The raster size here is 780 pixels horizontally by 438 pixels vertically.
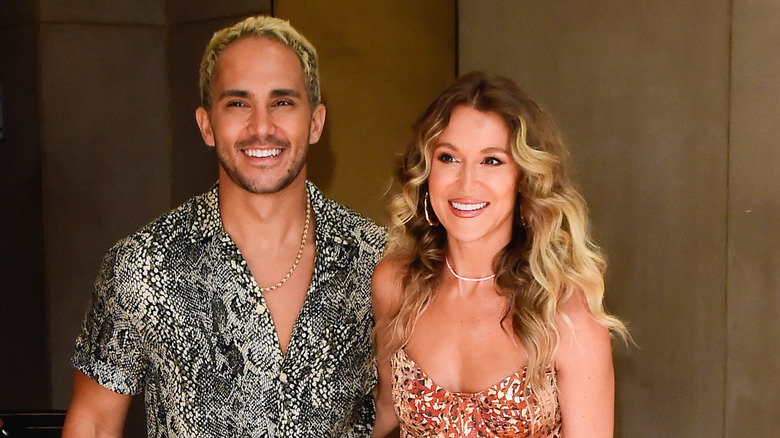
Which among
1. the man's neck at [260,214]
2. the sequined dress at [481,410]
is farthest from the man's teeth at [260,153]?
the sequined dress at [481,410]

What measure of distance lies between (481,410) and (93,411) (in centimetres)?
A: 108

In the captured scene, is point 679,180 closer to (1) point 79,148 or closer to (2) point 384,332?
(2) point 384,332

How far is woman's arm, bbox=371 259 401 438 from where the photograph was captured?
262 centimetres

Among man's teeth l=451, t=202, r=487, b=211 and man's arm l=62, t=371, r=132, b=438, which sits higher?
man's teeth l=451, t=202, r=487, b=211

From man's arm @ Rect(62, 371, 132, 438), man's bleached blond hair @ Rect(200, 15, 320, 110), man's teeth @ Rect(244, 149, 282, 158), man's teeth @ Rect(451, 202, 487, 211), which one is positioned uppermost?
man's bleached blond hair @ Rect(200, 15, 320, 110)

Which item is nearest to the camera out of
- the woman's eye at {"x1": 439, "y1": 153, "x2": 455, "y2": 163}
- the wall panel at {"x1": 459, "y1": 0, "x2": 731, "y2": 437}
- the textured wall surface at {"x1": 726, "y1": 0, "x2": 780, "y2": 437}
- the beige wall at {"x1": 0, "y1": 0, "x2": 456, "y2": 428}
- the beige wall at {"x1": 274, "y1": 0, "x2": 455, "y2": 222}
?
the woman's eye at {"x1": 439, "y1": 153, "x2": 455, "y2": 163}

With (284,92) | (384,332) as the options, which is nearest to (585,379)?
(384,332)

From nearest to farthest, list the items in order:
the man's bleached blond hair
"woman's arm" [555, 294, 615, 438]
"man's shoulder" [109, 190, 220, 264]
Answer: "woman's arm" [555, 294, 615, 438]
"man's shoulder" [109, 190, 220, 264]
the man's bleached blond hair

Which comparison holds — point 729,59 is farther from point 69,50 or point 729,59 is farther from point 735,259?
point 69,50

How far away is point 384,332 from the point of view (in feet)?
8.54

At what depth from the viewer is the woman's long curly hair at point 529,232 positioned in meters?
2.36

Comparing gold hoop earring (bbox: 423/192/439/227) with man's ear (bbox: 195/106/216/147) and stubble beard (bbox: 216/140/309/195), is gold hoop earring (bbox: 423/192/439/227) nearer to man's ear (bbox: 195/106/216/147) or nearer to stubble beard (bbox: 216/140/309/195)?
stubble beard (bbox: 216/140/309/195)

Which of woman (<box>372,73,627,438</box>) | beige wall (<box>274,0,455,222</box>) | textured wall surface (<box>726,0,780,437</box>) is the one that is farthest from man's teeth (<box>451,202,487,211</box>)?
beige wall (<box>274,0,455,222</box>)

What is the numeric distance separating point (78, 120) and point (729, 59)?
346cm
